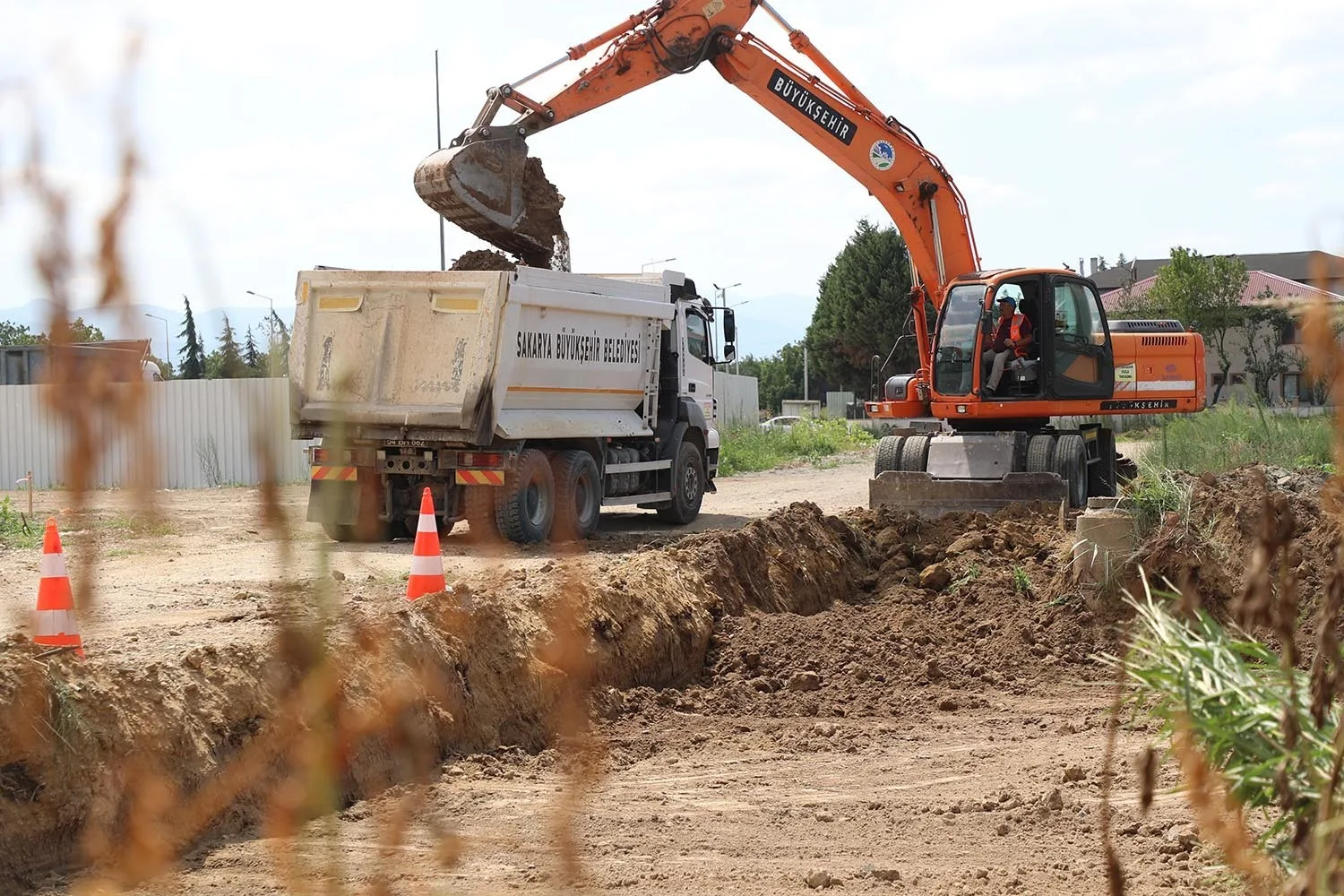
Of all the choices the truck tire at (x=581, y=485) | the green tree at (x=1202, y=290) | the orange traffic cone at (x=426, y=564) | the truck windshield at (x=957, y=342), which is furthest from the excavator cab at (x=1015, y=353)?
the green tree at (x=1202, y=290)

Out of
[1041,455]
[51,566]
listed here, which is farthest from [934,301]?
[51,566]

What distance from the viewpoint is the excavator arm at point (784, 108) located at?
1588cm

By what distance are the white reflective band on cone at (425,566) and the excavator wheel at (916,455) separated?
7198mm

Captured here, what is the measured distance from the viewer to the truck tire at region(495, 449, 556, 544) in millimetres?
13547

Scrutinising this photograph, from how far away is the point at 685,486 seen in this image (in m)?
17.3

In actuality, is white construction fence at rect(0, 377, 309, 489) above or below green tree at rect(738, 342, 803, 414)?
below

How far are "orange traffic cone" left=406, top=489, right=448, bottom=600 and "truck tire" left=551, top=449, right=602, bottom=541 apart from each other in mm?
5000

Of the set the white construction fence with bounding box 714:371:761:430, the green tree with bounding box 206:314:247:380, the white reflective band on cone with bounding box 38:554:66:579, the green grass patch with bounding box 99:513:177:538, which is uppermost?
the white construction fence with bounding box 714:371:761:430

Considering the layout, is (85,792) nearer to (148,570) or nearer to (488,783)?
(488,783)

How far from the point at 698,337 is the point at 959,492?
501 cm

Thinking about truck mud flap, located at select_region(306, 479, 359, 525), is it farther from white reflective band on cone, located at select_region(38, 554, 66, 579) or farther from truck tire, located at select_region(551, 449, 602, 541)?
truck tire, located at select_region(551, 449, 602, 541)

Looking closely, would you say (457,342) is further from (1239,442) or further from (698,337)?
(1239,442)

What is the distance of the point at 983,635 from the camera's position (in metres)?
9.77

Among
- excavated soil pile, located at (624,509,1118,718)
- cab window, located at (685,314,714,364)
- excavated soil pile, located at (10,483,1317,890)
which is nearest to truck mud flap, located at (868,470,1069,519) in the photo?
excavated soil pile, located at (10,483,1317,890)
